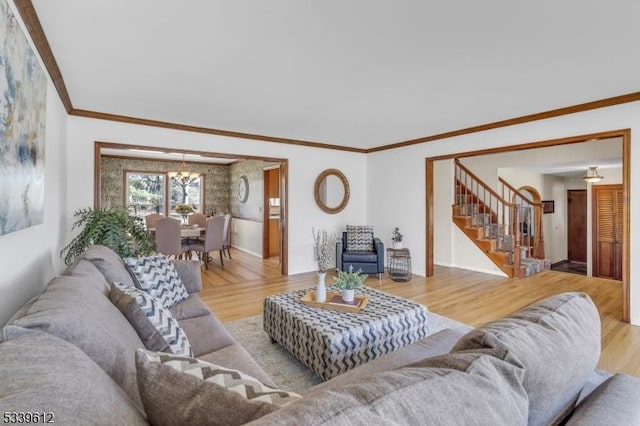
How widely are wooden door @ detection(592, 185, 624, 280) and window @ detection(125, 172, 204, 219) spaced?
9632 mm

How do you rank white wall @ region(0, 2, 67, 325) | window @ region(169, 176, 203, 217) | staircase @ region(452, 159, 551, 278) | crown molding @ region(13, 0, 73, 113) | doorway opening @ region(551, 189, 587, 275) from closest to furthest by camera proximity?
white wall @ region(0, 2, 67, 325), crown molding @ region(13, 0, 73, 113), staircase @ region(452, 159, 551, 278), window @ region(169, 176, 203, 217), doorway opening @ region(551, 189, 587, 275)

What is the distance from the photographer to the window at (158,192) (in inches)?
305

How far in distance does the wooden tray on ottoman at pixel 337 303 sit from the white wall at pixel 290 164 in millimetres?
2597

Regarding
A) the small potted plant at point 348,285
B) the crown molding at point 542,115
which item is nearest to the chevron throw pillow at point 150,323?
the small potted plant at point 348,285

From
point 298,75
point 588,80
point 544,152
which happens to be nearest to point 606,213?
point 544,152

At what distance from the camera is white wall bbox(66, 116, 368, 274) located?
11.7ft

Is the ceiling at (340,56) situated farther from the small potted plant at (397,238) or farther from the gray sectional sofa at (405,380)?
the small potted plant at (397,238)

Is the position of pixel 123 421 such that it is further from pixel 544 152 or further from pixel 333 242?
pixel 544 152

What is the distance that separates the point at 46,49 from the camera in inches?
83.4

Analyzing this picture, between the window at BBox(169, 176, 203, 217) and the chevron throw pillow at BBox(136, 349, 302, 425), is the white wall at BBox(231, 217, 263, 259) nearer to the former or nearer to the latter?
the window at BBox(169, 176, 203, 217)

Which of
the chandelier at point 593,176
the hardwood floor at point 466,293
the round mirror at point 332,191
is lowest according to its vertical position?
the hardwood floor at point 466,293

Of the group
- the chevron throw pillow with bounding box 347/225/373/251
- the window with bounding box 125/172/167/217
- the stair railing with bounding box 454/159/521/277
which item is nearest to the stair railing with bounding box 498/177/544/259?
the stair railing with bounding box 454/159/521/277

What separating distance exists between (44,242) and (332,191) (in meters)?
4.17

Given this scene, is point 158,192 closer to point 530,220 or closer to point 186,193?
point 186,193
